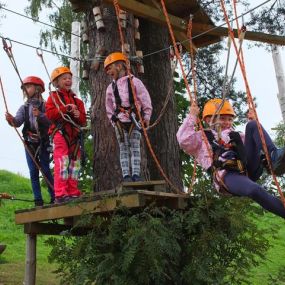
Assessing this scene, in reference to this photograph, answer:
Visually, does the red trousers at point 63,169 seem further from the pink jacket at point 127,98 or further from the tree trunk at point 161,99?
the tree trunk at point 161,99

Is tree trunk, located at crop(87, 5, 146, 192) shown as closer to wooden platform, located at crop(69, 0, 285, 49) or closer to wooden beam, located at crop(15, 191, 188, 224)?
wooden platform, located at crop(69, 0, 285, 49)

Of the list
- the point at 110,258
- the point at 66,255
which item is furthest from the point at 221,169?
the point at 66,255

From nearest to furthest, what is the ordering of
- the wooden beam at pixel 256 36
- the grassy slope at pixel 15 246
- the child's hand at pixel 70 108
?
the child's hand at pixel 70 108 < the wooden beam at pixel 256 36 < the grassy slope at pixel 15 246

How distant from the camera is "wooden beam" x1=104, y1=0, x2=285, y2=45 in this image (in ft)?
20.8

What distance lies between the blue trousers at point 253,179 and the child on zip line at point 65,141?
1611mm

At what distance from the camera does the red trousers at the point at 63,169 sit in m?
5.59

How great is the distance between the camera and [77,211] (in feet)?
16.9

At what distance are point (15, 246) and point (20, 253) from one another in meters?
0.58

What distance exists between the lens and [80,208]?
5121 mm

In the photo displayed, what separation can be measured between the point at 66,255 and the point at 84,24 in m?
2.89

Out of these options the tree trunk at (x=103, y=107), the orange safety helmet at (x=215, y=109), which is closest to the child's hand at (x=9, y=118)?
the tree trunk at (x=103, y=107)

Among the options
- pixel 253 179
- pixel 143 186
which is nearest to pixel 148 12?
pixel 143 186

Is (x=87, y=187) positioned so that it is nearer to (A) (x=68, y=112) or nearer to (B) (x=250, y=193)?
(A) (x=68, y=112)

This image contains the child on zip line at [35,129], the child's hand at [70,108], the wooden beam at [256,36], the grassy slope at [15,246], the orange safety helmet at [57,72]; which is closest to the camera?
the child's hand at [70,108]
